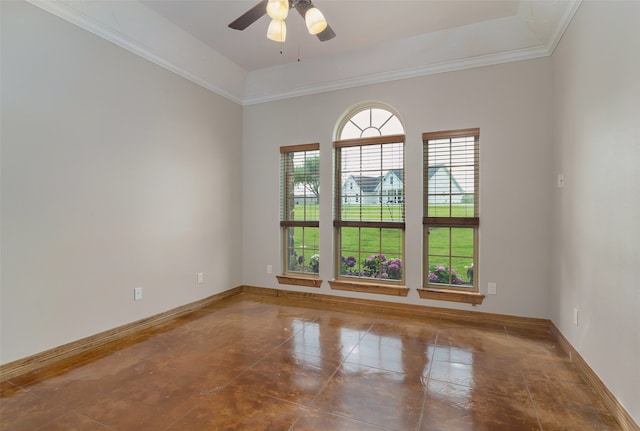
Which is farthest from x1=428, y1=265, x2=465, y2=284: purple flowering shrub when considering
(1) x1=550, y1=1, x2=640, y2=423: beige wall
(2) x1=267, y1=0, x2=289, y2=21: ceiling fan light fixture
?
(2) x1=267, y1=0, x2=289, y2=21: ceiling fan light fixture

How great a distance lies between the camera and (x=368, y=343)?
2.87m

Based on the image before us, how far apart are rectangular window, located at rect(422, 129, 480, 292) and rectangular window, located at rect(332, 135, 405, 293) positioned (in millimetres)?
317

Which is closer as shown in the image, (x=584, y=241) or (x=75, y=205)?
(x=584, y=241)

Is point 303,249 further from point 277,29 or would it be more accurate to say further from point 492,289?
point 277,29

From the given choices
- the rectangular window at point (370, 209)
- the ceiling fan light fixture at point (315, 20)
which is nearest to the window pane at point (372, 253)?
the rectangular window at point (370, 209)

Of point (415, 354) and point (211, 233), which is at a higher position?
point (211, 233)

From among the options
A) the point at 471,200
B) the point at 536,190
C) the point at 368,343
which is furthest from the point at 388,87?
the point at 368,343

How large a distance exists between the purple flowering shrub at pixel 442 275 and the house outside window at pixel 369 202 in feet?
1.14

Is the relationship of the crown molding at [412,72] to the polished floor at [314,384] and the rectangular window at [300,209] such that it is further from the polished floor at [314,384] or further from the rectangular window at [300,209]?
the polished floor at [314,384]

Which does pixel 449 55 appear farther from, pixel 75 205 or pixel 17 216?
pixel 17 216

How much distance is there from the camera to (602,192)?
6.73 feet

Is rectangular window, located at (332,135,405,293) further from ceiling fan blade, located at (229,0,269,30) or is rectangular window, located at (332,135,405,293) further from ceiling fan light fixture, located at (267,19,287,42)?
ceiling fan blade, located at (229,0,269,30)

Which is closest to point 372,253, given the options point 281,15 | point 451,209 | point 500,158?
point 451,209

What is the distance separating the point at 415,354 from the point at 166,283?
2.72 metres
